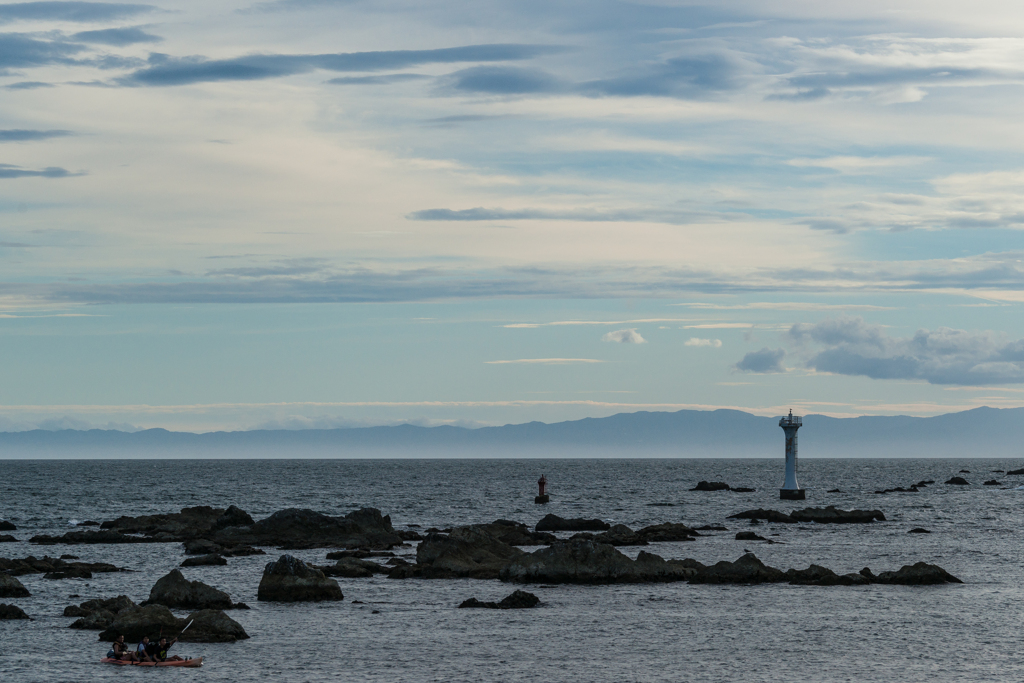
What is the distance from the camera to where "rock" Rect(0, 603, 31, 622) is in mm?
41562

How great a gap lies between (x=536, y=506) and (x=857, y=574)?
239ft

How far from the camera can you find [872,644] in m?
37.8

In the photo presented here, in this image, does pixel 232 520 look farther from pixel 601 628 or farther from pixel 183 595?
pixel 601 628

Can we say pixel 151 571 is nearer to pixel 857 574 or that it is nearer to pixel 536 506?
pixel 857 574

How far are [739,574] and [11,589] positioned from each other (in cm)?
3334

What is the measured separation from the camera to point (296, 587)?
4662 cm

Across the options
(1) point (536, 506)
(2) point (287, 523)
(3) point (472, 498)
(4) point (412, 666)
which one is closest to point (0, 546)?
(2) point (287, 523)

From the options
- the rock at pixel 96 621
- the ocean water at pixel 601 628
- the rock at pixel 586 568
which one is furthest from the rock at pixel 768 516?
the rock at pixel 96 621

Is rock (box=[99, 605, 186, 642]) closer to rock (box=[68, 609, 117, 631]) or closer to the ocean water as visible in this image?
the ocean water

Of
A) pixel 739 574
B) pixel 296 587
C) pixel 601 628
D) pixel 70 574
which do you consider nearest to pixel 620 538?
pixel 739 574

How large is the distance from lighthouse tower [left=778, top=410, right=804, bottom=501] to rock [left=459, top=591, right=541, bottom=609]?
9372cm

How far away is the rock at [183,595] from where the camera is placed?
1679 inches

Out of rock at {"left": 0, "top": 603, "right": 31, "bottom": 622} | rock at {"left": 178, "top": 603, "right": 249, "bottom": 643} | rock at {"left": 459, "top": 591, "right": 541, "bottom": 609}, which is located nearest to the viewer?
rock at {"left": 178, "top": 603, "right": 249, "bottom": 643}

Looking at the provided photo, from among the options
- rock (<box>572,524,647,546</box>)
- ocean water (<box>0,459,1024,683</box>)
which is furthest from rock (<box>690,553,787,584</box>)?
rock (<box>572,524,647,546</box>)
